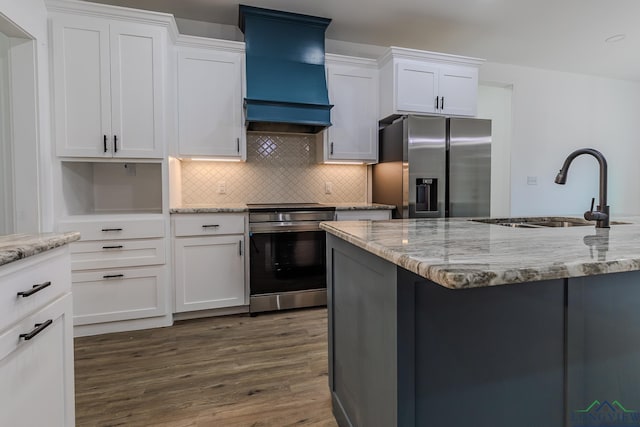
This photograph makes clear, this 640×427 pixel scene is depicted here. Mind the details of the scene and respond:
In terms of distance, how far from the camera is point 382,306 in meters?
1.01

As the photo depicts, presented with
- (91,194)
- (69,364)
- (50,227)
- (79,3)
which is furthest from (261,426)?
(79,3)

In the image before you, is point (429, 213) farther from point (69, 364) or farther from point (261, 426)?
point (69, 364)

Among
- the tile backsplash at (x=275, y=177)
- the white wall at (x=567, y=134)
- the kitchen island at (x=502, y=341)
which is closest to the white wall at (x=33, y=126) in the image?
the tile backsplash at (x=275, y=177)

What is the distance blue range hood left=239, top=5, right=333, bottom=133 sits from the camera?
2.89 meters

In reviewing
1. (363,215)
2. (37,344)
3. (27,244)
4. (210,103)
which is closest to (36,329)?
(37,344)

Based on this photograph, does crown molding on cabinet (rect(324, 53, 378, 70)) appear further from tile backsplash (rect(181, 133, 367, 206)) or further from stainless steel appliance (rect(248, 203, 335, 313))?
stainless steel appliance (rect(248, 203, 335, 313))

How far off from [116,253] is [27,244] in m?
1.66

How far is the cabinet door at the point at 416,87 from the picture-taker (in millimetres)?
3223

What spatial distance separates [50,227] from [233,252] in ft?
4.24

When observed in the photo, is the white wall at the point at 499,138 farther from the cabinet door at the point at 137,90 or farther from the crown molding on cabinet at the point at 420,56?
the cabinet door at the point at 137,90

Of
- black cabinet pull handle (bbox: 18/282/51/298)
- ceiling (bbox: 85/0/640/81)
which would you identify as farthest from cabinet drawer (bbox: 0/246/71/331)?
ceiling (bbox: 85/0/640/81)

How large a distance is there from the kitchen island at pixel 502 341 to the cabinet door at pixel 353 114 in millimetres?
2350

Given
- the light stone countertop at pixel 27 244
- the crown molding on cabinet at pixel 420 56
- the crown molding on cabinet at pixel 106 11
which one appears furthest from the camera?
the crown molding on cabinet at pixel 420 56

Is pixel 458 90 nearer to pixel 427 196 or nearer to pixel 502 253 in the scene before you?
pixel 427 196
